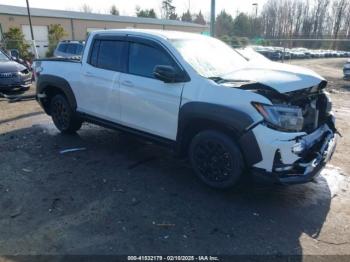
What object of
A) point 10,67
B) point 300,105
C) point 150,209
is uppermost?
point 300,105

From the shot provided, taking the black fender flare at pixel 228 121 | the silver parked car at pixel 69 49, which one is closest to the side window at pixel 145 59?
the black fender flare at pixel 228 121

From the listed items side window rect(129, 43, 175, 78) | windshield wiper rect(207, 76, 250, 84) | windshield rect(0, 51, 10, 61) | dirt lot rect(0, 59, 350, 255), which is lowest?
dirt lot rect(0, 59, 350, 255)

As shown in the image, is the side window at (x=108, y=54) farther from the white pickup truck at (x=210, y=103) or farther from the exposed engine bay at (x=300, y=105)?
the exposed engine bay at (x=300, y=105)

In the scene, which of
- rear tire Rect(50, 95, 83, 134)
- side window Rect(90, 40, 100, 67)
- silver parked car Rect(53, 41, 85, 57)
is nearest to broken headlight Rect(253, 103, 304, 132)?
side window Rect(90, 40, 100, 67)

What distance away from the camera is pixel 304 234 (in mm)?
3402

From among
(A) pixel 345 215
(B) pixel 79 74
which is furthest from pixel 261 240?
(B) pixel 79 74

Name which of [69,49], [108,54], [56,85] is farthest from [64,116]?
[69,49]

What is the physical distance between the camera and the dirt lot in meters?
3.23

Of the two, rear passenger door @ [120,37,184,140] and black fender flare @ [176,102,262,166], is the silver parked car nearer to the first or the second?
rear passenger door @ [120,37,184,140]

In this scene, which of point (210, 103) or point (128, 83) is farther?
point (128, 83)

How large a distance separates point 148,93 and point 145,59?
1.69 feet

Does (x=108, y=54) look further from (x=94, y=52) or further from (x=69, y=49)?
(x=69, y=49)

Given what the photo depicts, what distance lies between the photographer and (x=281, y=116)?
3.58 metres

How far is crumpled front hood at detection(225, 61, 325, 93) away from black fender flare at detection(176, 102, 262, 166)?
19.2 inches
